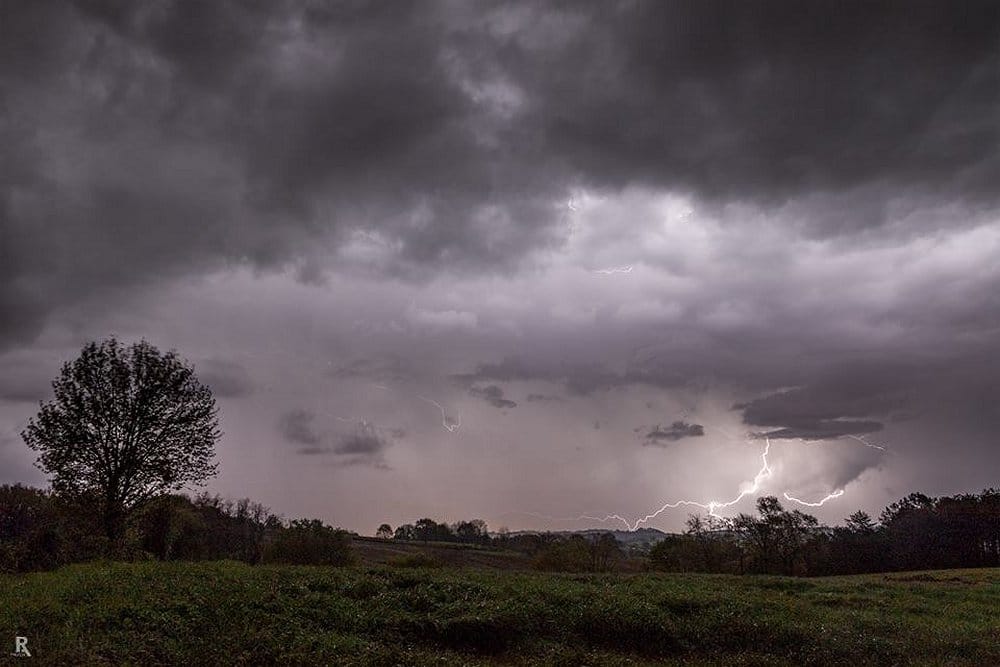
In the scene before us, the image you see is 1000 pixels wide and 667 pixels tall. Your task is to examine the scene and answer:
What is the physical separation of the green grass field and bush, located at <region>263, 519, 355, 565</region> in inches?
644

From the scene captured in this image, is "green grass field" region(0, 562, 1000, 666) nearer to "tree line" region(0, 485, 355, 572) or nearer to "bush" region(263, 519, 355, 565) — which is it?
"tree line" region(0, 485, 355, 572)

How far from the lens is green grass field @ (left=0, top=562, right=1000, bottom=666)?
1560cm

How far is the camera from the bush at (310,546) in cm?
4306

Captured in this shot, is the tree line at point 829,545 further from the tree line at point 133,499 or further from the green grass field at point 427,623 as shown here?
the green grass field at point 427,623

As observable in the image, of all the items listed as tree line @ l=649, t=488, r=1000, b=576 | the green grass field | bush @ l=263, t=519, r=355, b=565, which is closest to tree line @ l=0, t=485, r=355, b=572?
bush @ l=263, t=519, r=355, b=565

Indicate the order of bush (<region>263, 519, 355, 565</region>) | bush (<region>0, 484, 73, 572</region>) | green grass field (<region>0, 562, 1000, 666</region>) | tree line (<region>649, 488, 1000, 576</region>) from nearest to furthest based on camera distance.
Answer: green grass field (<region>0, 562, 1000, 666</region>), bush (<region>0, 484, 73, 572</region>), bush (<region>263, 519, 355, 565</region>), tree line (<region>649, 488, 1000, 576</region>)

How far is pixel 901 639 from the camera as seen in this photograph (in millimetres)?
23344

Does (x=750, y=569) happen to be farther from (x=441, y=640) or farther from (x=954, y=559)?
(x=441, y=640)

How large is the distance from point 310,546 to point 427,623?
2552 centimetres

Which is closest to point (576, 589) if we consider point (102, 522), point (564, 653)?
point (564, 653)

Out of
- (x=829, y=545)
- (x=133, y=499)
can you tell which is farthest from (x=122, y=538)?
(x=829, y=545)

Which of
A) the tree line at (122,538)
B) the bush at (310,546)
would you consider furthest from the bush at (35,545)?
the bush at (310,546)

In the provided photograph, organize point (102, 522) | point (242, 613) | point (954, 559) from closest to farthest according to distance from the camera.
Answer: point (242, 613) < point (102, 522) < point (954, 559)

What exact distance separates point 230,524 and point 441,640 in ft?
194
